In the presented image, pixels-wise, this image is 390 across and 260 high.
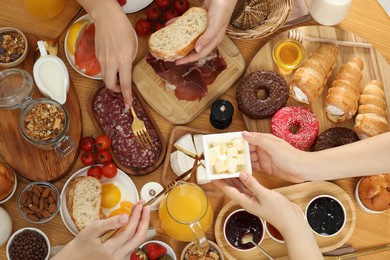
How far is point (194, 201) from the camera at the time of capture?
1.79 metres

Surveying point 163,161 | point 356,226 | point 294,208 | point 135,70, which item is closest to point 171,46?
point 135,70

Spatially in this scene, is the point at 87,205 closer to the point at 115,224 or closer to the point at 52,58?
the point at 115,224

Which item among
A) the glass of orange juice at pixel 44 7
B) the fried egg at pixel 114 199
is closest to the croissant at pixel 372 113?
the fried egg at pixel 114 199

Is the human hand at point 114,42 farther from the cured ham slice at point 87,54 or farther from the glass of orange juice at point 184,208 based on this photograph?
the glass of orange juice at point 184,208

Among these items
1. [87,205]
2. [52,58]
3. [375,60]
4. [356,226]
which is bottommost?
[356,226]

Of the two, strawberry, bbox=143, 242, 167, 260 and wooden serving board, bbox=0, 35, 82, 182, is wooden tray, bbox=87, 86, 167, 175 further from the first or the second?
strawberry, bbox=143, 242, 167, 260

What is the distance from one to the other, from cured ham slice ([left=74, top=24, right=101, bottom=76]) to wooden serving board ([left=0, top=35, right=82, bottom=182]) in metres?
0.17

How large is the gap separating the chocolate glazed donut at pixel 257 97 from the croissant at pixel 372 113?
0.87 feet

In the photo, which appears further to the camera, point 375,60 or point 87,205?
point 375,60

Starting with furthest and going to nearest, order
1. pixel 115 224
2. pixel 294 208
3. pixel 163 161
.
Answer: pixel 163 161 < pixel 294 208 < pixel 115 224

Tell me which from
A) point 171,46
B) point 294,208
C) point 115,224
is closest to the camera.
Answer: point 115,224

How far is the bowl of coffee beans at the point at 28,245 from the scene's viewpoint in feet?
5.84

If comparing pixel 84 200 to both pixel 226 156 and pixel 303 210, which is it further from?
pixel 303 210

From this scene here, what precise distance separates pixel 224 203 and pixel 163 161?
0.26 metres
